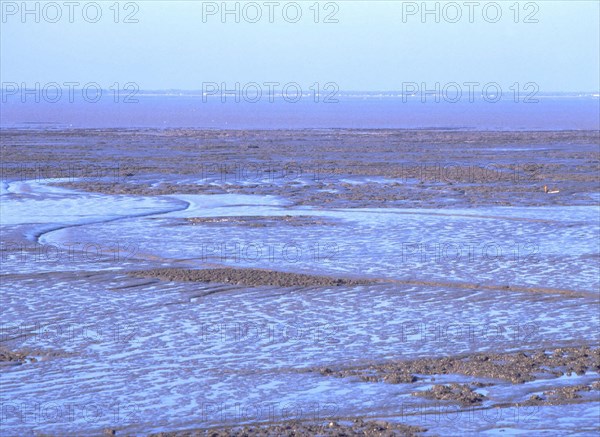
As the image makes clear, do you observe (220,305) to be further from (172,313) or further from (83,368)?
(83,368)

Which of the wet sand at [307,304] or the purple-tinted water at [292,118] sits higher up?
the wet sand at [307,304]

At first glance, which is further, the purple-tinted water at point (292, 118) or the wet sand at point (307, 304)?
the purple-tinted water at point (292, 118)

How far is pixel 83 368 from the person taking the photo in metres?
9.38

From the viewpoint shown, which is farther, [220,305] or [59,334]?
[220,305]

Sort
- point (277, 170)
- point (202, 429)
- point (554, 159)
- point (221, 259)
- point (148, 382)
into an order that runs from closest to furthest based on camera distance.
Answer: point (202, 429) < point (148, 382) < point (221, 259) < point (277, 170) < point (554, 159)

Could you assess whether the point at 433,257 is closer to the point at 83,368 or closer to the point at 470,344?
the point at 470,344

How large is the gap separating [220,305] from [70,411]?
4.08m

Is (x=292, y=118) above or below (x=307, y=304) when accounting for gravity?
below

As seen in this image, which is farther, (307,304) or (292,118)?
(292,118)

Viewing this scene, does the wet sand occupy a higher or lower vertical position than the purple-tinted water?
higher

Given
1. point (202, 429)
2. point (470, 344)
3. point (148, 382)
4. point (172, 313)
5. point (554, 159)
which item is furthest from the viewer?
point (554, 159)

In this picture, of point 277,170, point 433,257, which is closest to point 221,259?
point 433,257

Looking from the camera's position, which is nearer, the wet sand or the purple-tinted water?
the wet sand

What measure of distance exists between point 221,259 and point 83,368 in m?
5.89
